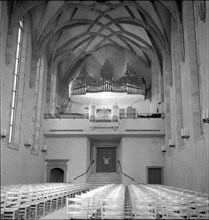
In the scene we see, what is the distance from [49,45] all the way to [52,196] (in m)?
17.2

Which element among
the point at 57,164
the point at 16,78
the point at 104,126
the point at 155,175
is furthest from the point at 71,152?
the point at 16,78

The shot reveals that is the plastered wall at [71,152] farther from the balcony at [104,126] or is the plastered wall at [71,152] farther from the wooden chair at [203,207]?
the wooden chair at [203,207]

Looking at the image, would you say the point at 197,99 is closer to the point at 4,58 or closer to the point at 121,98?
the point at 4,58

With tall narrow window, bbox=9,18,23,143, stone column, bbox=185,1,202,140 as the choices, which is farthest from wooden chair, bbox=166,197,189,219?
tall narrow window, bbox=9,18,23,143

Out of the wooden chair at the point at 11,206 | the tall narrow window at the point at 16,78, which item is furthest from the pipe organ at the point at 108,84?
the wooden chair at the point at 11,206

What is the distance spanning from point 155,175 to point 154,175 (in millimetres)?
82

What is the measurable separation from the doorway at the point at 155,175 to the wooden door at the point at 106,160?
6.00 meters

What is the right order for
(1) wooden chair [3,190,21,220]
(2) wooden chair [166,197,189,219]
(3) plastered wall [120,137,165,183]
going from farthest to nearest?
1. (3) plastered wall [120,137,165,183]
2. (1) wooden chair [3,190,21,220]
3. (2) wooden chair [166,197,189,219]

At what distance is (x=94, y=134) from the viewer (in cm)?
2567

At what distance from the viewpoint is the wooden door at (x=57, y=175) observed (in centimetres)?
2620

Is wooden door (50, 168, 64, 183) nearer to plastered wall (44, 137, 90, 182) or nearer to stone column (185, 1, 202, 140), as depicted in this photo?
plastered wall (44, 137, 90, 182)

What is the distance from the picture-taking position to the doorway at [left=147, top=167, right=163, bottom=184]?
25375 mm

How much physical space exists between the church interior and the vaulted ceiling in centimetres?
9

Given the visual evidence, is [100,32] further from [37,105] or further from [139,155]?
[139,155]
